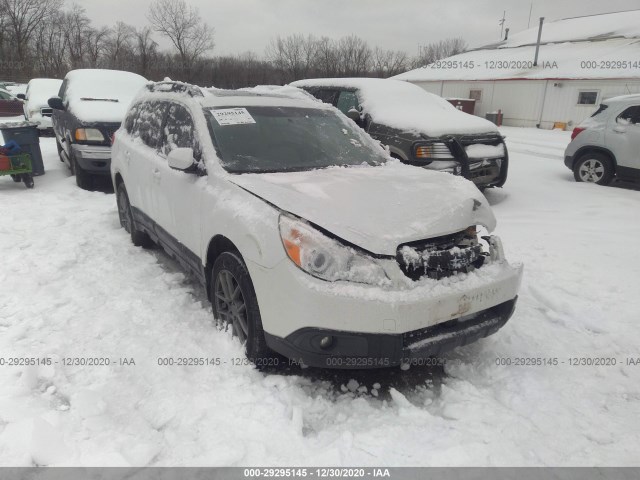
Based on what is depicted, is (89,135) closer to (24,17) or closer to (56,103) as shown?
(56,103)

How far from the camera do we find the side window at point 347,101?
7633 millimetres

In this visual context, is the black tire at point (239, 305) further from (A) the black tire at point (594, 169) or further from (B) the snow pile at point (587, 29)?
(B) the snow pile at point (587, 29)

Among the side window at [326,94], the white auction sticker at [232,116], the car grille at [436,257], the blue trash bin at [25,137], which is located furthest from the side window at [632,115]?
the blue trash bin at [25,137]

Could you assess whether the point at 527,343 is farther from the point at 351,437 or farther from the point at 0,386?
the point at 0,386

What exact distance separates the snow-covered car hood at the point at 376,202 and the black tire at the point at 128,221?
8.26 ft

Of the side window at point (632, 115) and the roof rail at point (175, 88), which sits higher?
the roof rail at point (175, 88)

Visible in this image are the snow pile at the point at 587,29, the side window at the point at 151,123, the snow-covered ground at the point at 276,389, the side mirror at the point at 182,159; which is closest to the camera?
the snow-covered ground at the point at 276,389

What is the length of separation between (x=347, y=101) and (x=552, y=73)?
2049 centimetres

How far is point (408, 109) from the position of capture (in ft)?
24.1

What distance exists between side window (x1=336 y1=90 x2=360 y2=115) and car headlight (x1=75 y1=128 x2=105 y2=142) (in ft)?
13.4

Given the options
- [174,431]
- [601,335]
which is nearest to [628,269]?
[601,335]

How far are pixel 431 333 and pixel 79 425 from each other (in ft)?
6.44

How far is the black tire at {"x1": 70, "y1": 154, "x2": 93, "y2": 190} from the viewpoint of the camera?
734cm

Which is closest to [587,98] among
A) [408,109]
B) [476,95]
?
[476,95]
